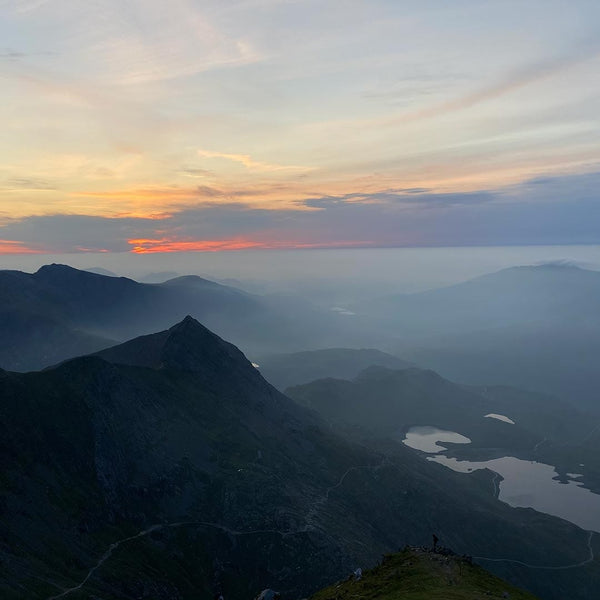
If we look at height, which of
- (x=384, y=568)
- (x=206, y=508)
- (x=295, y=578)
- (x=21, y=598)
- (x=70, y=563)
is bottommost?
(x=295, y=578)

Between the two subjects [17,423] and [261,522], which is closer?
[17,423]

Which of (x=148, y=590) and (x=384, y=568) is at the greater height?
(x=384, y=568)

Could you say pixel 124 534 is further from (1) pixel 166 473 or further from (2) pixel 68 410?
(2) pixel 68 410

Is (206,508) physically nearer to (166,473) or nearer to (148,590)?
(166,473)

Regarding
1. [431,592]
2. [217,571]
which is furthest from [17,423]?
[431,592]

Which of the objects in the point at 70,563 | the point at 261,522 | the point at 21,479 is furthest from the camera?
the point at 261,522

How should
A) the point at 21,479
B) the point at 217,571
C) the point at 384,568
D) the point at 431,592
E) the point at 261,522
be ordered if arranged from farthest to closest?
1. the point at 261,522
2. the point at 217,571
3. the point at 21,479
4. the point at 384,568
5. the point at 431,592
